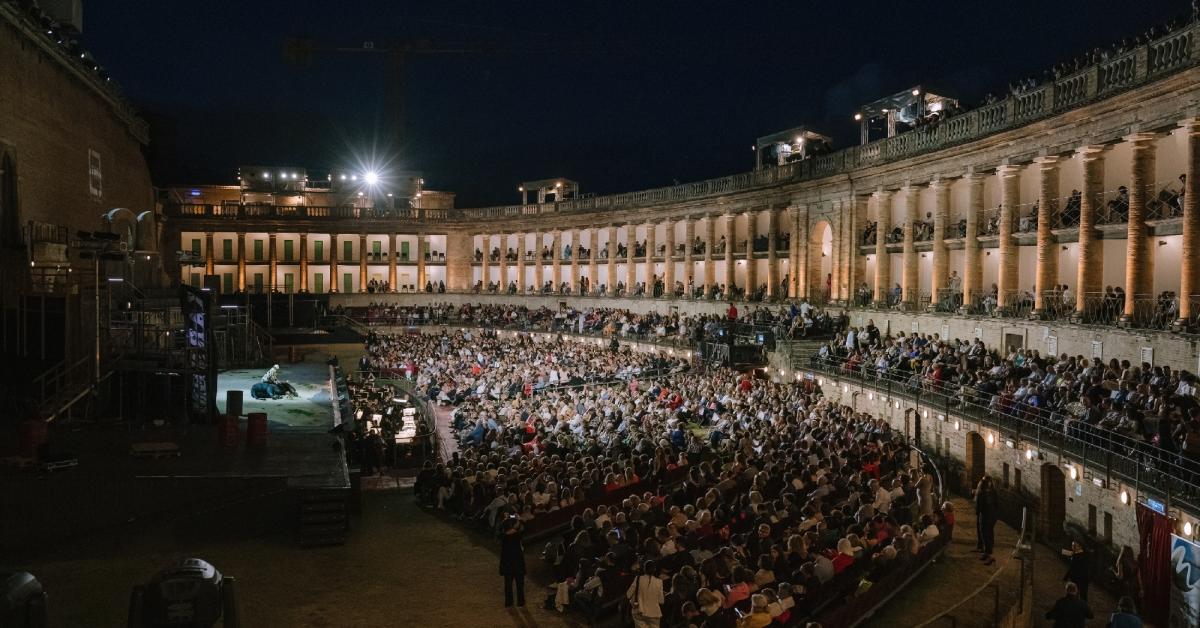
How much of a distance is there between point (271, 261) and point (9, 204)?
35.9 meters

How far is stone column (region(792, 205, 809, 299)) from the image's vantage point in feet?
134

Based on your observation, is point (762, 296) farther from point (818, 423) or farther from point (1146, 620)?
point (1146, 620)

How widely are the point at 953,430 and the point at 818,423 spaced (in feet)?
14.7

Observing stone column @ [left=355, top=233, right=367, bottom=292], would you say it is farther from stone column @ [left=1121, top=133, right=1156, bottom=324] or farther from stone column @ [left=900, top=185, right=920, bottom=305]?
stone column @ [left=1121, top=133, right=1156, bottom=324]

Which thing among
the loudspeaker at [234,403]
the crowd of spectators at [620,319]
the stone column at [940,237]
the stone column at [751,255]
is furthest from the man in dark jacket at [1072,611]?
the stone column at [751,255]

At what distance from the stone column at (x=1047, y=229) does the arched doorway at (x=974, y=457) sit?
277 inches

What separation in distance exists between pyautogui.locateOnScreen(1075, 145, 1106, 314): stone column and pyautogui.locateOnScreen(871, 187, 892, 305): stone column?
416 inches

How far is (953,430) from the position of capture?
23.6 meters

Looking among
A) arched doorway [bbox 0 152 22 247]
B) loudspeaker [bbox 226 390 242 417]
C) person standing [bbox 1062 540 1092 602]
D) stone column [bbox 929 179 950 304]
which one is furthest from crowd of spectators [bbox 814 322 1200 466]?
arched doorway [bbox 0 152 22 247]

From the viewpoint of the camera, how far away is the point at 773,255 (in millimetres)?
43906

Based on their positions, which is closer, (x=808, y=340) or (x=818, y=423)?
(x=818, y=423)

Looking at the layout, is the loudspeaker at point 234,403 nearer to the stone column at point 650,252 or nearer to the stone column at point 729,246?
the stone column at point 729,246

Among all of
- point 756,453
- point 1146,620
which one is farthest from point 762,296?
point 1146,620

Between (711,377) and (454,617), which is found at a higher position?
(711,377)
